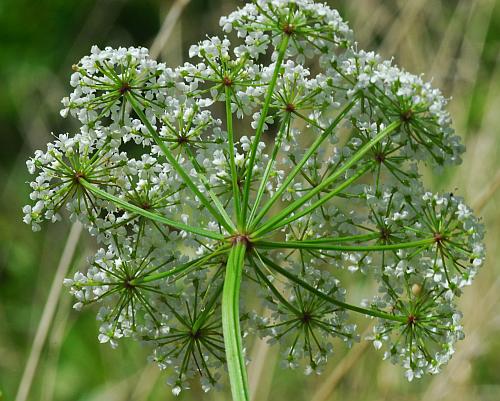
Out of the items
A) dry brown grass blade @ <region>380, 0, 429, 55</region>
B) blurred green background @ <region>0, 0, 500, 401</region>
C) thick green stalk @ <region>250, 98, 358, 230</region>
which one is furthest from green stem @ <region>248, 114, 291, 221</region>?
dry brown grass blade @ <region>380, 0, 429, 55</region>

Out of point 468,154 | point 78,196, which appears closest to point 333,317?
point 78,196

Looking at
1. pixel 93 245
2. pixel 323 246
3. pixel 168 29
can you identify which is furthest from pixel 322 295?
pixel 93 245

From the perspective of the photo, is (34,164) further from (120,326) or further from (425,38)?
(425,38)

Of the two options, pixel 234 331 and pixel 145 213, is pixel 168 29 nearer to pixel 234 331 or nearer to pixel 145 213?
pixel 145 213

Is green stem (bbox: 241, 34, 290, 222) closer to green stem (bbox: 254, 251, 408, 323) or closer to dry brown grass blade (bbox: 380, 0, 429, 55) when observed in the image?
green stem (bbox: 254, 251, 408, 323)

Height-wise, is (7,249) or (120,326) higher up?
(7,249)

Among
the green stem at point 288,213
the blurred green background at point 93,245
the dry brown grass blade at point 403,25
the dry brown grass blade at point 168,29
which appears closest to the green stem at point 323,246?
the green stem at point 288,213
